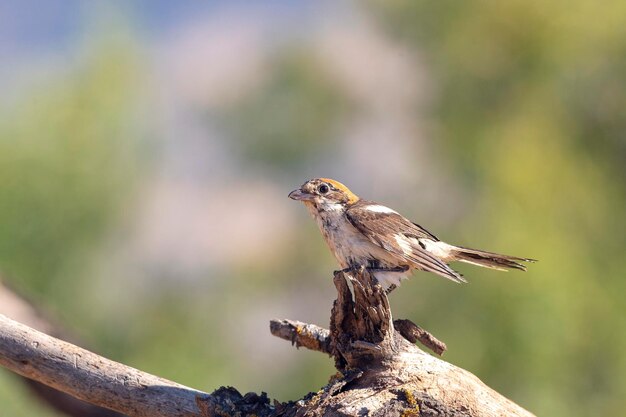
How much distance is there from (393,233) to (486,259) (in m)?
0.62

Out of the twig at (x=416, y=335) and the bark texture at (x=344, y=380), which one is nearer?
the bark texture at (x=344, y=380)

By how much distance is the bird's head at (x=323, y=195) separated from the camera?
539 cm

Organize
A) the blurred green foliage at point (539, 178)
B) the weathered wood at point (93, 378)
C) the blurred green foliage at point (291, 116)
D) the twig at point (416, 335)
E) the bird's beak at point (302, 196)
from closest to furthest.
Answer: the weathered wood at point (93, 378)
the twig at point (416, 335)
the bird's beak at point (302, 196)
the blurred green foliage at point (539, 178)
the blurred green foliage at point (291, 116)

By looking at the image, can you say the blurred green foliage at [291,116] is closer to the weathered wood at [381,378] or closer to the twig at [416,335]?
the twig at [416,335]

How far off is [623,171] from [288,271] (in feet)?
19.7

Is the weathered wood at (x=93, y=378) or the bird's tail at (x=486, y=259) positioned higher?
the bird's tail at (x=486, y=259)

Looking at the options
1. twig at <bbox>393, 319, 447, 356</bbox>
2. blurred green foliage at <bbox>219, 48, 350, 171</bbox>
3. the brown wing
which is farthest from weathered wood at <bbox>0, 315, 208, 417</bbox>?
blurred green foliage at <bbox>219, 48, 350, 171</bbox>

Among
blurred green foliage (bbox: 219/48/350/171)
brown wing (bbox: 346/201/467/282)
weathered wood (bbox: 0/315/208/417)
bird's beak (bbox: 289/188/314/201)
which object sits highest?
blurred green foliage (bbox: 219/48/350/171)

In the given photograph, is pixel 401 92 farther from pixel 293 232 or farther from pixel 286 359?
pixel 286 359

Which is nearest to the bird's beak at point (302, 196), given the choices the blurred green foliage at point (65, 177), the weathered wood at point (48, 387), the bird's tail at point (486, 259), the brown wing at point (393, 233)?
the brown wing at point (393, 233)

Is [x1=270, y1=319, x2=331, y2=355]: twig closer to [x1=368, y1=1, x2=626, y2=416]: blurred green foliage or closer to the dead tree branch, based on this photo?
the dead tree branch

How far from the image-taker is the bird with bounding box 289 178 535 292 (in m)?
4.96

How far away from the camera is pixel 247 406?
4.31 m

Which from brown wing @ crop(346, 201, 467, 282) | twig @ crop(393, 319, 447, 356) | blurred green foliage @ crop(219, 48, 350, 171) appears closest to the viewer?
twig @ crop(393, 319, 447, 356)
